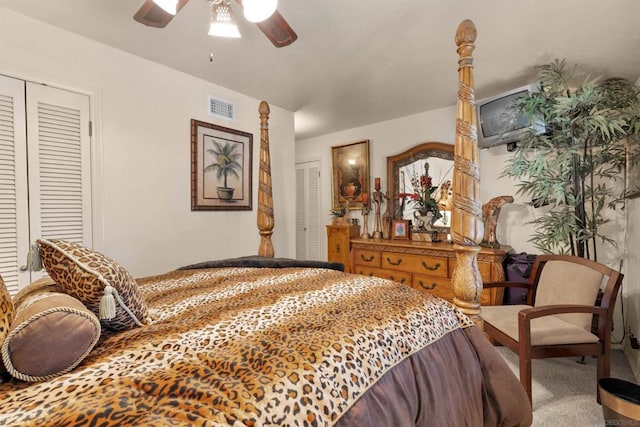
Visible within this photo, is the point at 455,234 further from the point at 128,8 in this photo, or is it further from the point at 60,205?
the point at 60,205

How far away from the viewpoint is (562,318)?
1981 millimetres

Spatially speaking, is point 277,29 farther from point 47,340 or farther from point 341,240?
point 341,240

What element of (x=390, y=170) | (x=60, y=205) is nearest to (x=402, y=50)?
(x=390, y=170)

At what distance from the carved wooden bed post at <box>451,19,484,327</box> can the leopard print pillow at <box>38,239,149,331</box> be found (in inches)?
55.5

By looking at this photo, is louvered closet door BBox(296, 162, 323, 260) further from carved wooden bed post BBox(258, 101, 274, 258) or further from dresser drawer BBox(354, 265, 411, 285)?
carved wooden bed post BBox(258, 101, 274, 258)

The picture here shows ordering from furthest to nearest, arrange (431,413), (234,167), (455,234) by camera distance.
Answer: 1. (234,167)
2. (455,234)
3. (431,413)

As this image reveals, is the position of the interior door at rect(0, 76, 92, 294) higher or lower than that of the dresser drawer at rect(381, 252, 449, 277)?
higher

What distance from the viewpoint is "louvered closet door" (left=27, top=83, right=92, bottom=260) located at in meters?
1.98

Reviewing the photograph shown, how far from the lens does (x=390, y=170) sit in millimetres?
3934

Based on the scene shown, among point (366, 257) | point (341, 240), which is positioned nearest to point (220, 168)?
point (341, 240)

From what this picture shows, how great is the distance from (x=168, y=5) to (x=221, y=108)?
1.65 meters

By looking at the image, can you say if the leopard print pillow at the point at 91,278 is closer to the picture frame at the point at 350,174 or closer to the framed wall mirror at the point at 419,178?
the framed wall mirror at the point at 419,178

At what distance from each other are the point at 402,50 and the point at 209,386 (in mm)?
2476

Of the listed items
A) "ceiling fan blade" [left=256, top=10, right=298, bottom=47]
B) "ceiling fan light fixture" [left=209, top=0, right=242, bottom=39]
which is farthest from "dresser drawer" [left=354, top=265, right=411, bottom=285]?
"ceiling fan light fixture" [left=209, top=0, right=242, bottom=39]
